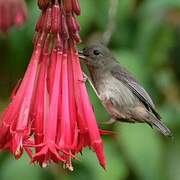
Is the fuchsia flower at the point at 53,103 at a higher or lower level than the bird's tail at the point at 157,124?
higher

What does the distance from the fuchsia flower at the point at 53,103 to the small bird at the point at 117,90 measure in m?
0.38

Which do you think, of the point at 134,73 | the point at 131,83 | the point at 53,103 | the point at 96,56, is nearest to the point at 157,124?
the point at 131,83

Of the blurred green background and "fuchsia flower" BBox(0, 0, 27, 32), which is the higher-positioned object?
"fuchsia flower" BBox(0, 0, 27, 32)

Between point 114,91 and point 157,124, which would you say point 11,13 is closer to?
point 114,91

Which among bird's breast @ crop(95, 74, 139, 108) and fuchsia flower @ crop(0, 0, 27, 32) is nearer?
bird's breast @ crop(95, 74, 139, 108)

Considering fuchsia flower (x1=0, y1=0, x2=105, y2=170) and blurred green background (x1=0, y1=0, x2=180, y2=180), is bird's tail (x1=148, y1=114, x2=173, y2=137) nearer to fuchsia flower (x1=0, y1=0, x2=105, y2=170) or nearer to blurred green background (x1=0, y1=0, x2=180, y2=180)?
fuchsia flower (x1=0, y1=0, x2=105, y2=170)

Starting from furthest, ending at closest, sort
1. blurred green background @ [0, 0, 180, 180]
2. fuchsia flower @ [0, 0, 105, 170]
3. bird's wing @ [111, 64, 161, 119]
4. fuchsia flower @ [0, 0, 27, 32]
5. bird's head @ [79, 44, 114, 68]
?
Result: blurred green background @ [0, 0, 180, 180] → fuchsia flower @ [0, 0, 27, 32] → bird's wing @ [111, 64, 161, 119] → bird's head @ [79, 44, 114, 68] → fuchsia flower @ [0, 0, 105, 170]

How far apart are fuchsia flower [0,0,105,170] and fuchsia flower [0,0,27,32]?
1082 millimetres

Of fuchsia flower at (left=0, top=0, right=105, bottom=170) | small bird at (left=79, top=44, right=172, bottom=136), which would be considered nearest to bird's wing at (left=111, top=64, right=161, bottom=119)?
small bird at (left=79, top=44, right=172, bottom=136)

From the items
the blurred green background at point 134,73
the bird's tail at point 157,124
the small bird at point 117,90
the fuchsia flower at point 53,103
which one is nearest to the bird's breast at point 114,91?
the small bird at point 117,90

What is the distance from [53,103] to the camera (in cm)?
244

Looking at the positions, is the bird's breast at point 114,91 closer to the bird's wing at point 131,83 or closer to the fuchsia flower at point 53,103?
the bird's wing at point 131,83

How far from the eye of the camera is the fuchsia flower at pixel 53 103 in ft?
7.73

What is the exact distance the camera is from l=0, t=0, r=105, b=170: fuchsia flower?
7.73ft
